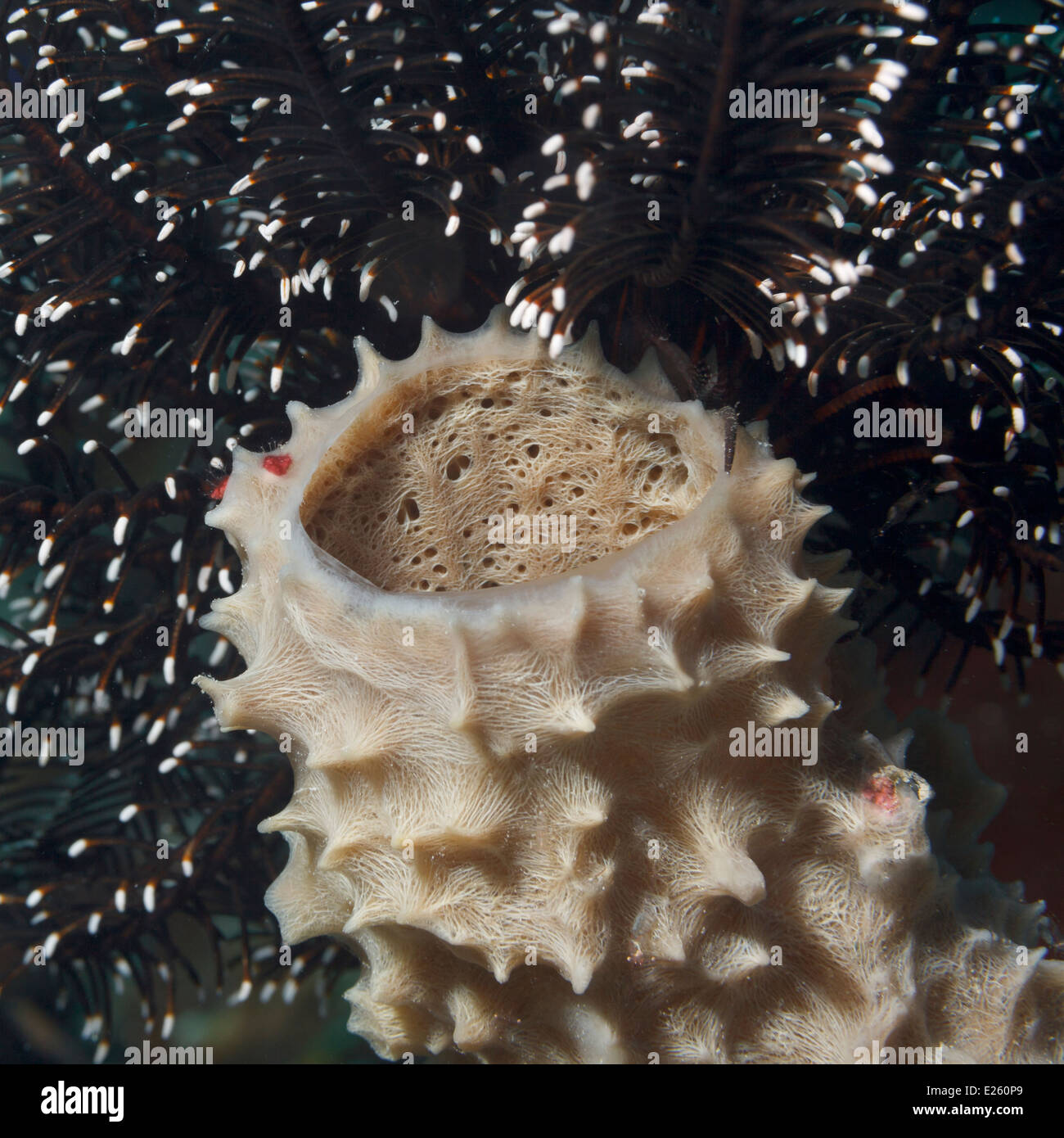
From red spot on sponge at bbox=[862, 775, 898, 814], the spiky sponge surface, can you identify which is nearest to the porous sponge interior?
the spiky sponge surface

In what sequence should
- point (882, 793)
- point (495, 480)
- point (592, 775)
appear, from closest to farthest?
point (592, 775)
point (882, 793)
point (495, 480)

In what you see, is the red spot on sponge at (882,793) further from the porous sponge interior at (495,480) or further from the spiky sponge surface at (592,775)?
the porous sponge interior at (495,480)

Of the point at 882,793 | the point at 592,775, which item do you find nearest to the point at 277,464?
the point at 592,775

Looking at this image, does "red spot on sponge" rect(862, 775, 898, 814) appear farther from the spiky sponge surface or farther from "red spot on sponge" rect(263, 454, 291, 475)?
"red spot on sponge" rect(263, 454, 291, 475)

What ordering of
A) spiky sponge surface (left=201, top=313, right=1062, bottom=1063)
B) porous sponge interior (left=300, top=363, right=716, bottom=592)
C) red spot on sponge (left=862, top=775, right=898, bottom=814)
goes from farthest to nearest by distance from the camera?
porous sponge interior (left=300, top=363, right=716, bottom=592) → red spot on sponge (left=862, top=775, right=898, bottom=814) → spiky sponge surface (left=201, top=313, right=1062, bottom=1063)

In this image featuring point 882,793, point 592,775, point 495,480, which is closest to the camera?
point 592,775

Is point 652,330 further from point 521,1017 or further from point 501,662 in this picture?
point 521,1017

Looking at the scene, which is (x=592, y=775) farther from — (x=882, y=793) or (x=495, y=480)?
(x=495, y=480)

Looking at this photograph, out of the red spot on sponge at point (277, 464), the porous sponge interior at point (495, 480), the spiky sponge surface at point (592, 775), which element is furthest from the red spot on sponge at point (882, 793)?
the red spot on sponge at point (277, 464)
